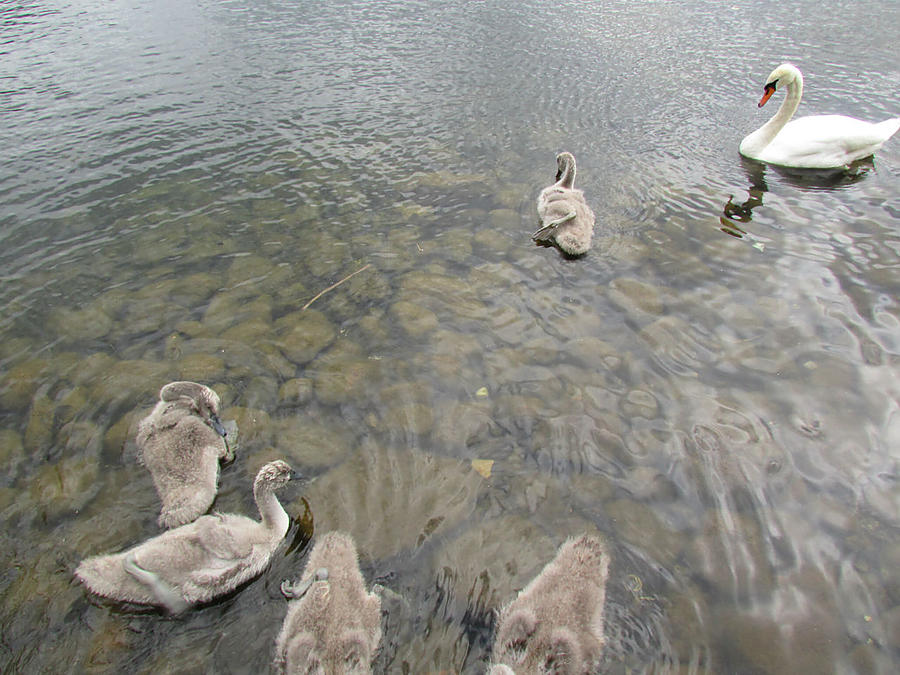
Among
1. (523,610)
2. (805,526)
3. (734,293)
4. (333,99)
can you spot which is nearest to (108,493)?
(523,610)

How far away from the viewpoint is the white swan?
9.98 m

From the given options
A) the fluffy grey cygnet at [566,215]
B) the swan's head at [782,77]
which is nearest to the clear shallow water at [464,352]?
the fluffy grey cygnet at [566,215]

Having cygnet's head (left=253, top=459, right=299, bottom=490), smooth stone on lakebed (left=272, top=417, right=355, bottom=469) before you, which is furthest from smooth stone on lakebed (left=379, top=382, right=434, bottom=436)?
cygnet's head (left=253, top=459, right=299, bottom=490)

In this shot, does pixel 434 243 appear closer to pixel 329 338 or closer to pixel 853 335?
pixel 329 338

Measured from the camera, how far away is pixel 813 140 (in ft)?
33.1

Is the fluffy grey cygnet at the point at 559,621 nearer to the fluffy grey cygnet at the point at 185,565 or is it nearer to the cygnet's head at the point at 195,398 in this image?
the fluffy grey cygnet at the point at 185,565

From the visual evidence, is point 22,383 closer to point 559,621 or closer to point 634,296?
point 559,621

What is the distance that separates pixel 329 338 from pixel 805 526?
17.6ft

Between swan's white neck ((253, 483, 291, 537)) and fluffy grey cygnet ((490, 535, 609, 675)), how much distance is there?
2.04 metres

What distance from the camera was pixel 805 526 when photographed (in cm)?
469

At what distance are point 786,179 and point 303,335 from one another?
9.37 meters

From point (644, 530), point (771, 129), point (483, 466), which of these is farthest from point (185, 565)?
point (771, 129)

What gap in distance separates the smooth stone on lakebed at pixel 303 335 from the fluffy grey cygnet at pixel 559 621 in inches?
146

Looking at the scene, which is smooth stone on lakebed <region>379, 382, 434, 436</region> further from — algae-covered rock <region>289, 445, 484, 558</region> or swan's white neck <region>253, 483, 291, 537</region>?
swan's white neck <region>253, 483, 291, 537</region>
